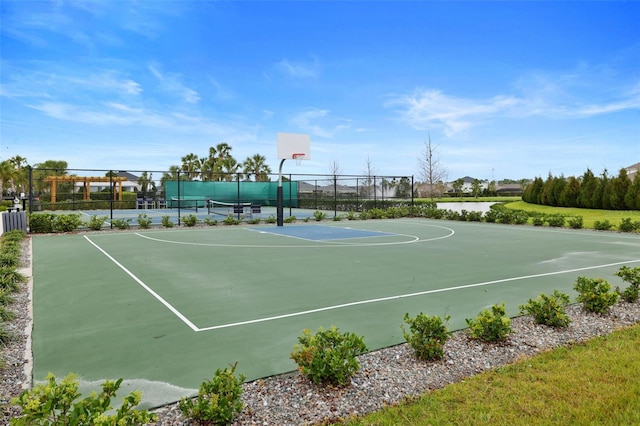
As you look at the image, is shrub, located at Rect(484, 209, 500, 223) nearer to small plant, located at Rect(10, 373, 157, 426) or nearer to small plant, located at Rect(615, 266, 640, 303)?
small plant, located at Rect(615, 266, 640, 303)

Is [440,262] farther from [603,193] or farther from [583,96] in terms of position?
[603,193]

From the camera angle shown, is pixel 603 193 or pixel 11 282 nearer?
pixel 11 282

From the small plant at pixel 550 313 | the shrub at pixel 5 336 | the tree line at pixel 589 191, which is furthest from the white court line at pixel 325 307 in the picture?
the tree line at pixel 589 191

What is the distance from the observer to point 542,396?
2.76 meters

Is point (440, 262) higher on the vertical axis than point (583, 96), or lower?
lower

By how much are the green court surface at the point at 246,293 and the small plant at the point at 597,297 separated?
0.76m

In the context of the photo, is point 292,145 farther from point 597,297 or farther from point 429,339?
point 429,339

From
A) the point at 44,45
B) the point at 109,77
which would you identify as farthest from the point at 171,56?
the point at 44,45

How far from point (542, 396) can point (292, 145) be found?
16.0 metres

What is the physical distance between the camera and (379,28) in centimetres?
1457

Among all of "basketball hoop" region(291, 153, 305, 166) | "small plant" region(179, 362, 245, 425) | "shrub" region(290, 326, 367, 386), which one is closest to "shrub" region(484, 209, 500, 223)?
"basketball hoop" region(291, 153, 305, 166)

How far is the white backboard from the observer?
58.0 ft

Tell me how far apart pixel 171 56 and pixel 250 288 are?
14.5 m

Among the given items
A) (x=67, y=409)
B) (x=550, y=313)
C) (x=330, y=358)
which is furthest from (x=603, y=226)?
(x=67, y=409)
